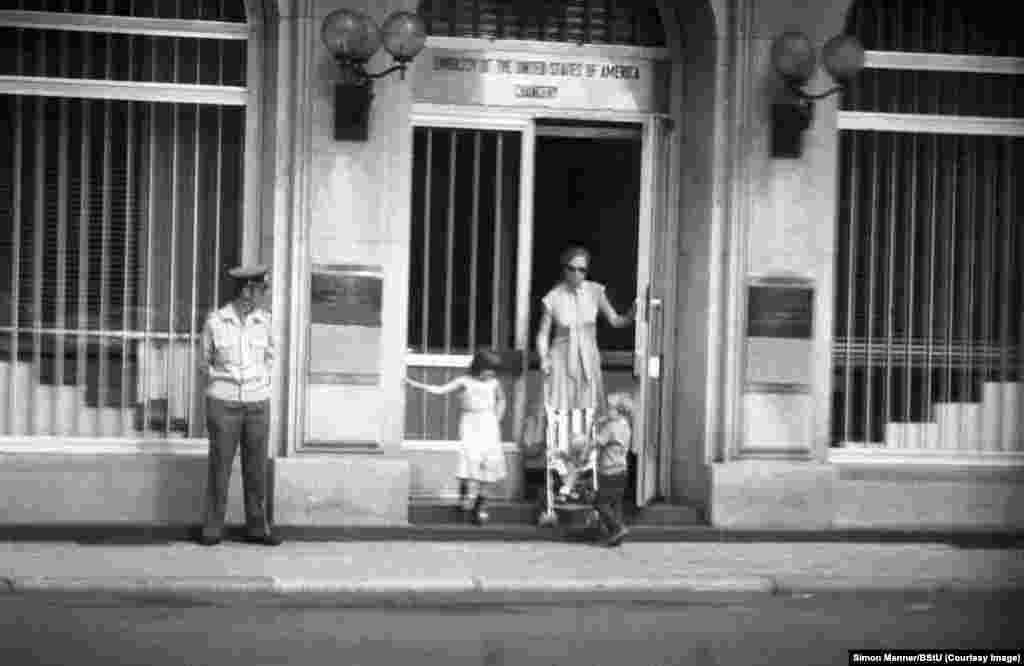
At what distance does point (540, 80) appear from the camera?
16.2 meters

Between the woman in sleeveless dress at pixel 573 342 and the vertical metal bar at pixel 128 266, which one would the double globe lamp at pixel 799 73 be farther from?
the vertical metal bar at pixel 128 266

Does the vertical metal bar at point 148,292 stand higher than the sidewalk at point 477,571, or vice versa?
the vertical metal bar at point 148,292

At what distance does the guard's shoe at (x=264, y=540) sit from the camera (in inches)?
566

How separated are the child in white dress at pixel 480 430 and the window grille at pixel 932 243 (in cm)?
274

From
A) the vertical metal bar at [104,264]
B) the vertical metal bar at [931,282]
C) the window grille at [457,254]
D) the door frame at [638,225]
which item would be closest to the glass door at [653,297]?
the door frame at [638,225]

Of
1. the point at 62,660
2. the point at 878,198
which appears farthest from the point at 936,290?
the point at 62,660

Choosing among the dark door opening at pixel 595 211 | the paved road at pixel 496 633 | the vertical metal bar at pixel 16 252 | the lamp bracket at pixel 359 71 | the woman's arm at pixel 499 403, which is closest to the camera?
the paved road at pixel 496 633

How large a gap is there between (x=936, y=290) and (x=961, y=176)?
91cm

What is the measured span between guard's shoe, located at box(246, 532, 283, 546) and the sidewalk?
0.29 ft

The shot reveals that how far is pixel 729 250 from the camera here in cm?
1582

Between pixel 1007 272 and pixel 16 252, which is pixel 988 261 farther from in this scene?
pixel 16 252

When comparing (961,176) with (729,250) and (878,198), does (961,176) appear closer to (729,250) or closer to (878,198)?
(878,198)

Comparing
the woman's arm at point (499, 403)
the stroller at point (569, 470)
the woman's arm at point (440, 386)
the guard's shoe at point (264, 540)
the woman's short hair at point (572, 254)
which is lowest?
the guard's shoe at point (264, 540)

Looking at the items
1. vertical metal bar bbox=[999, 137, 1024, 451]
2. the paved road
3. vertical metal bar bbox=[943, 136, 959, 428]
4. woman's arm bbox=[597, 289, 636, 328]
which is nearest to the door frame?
woman's arm bbox=[597, 289, 636, 328]
